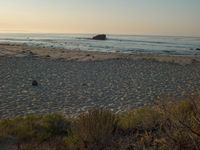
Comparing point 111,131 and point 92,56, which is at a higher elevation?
point 111,131

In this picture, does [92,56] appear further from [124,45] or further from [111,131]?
[124,45]

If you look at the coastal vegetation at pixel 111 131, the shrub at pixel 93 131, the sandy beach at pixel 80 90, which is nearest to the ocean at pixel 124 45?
the sandy beach at pixel 80 90

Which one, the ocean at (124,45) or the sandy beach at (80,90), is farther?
the ocean at (124,45)

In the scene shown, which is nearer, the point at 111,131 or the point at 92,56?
the point at 111,131

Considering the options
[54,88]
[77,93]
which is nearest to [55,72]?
[54,88]

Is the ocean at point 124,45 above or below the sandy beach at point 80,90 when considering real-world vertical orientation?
below

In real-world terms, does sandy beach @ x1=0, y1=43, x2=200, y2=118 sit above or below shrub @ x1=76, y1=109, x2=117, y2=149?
below

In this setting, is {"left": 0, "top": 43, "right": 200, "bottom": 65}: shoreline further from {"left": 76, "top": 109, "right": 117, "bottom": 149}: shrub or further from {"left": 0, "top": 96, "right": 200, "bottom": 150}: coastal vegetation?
{"left": 76, "top": 109, "right": 117, "bottom": 149}: shrub

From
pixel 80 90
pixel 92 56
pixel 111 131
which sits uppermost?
pixel 111 131

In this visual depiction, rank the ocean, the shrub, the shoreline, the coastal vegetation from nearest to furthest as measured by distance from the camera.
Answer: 1. the coastal vegetation
2. the shrub
3. the shoreline
4. the ocean

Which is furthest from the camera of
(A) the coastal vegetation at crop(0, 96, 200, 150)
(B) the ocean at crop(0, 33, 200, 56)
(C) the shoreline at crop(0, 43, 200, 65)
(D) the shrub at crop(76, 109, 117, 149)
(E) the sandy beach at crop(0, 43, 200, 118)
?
(B) the ocean at crop(0, 33, 200, 56)

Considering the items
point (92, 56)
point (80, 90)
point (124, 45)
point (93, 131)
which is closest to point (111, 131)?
point (93, 131)

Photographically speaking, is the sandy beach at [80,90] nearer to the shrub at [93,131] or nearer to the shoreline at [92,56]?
the shrub at [93,131]

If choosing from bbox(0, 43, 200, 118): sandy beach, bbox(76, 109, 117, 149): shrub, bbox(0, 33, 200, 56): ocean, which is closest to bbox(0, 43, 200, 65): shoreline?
bbox(0, 43, 200, 118): sandy beach
